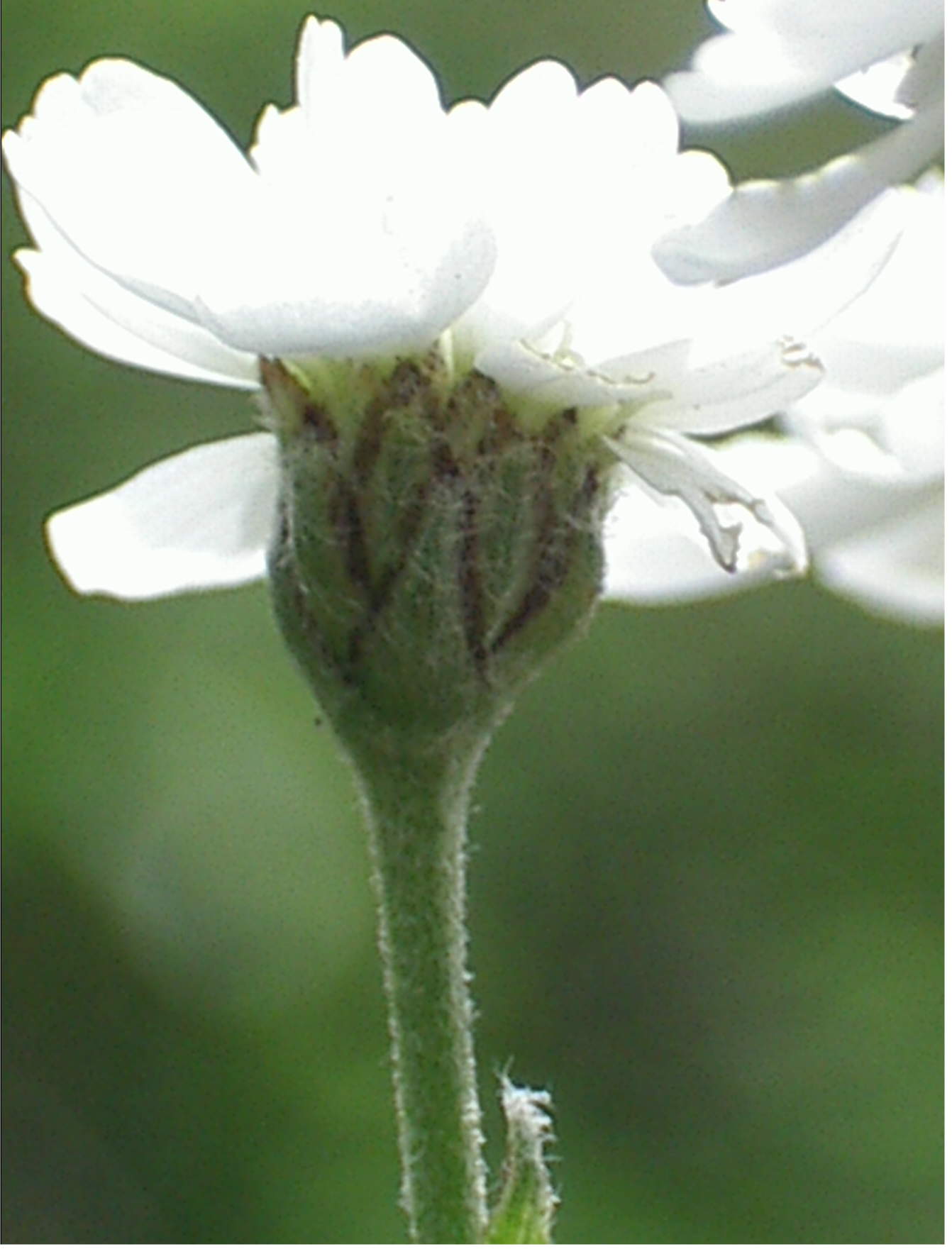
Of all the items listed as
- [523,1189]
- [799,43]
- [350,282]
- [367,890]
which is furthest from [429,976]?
[367,890]

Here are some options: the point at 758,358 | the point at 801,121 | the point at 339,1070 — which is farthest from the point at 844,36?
the point at 801,121

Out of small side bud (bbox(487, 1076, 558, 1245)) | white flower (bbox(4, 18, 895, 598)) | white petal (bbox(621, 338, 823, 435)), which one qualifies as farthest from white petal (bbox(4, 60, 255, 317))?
small side bud (bbox(487, 1076, 558, 1245))

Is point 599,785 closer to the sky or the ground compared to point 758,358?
closer to the ground

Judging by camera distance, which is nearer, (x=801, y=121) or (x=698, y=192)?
(x=698, y=192)

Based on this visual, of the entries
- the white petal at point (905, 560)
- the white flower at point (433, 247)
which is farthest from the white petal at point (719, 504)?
the white petal at point (905, 560)

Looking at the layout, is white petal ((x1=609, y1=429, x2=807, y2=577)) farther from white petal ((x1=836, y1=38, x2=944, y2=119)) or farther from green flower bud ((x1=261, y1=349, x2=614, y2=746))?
white petal ((x1=836, y1=38, x2=944, y2=119))

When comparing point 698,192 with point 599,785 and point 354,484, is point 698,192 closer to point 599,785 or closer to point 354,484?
point 354,484
